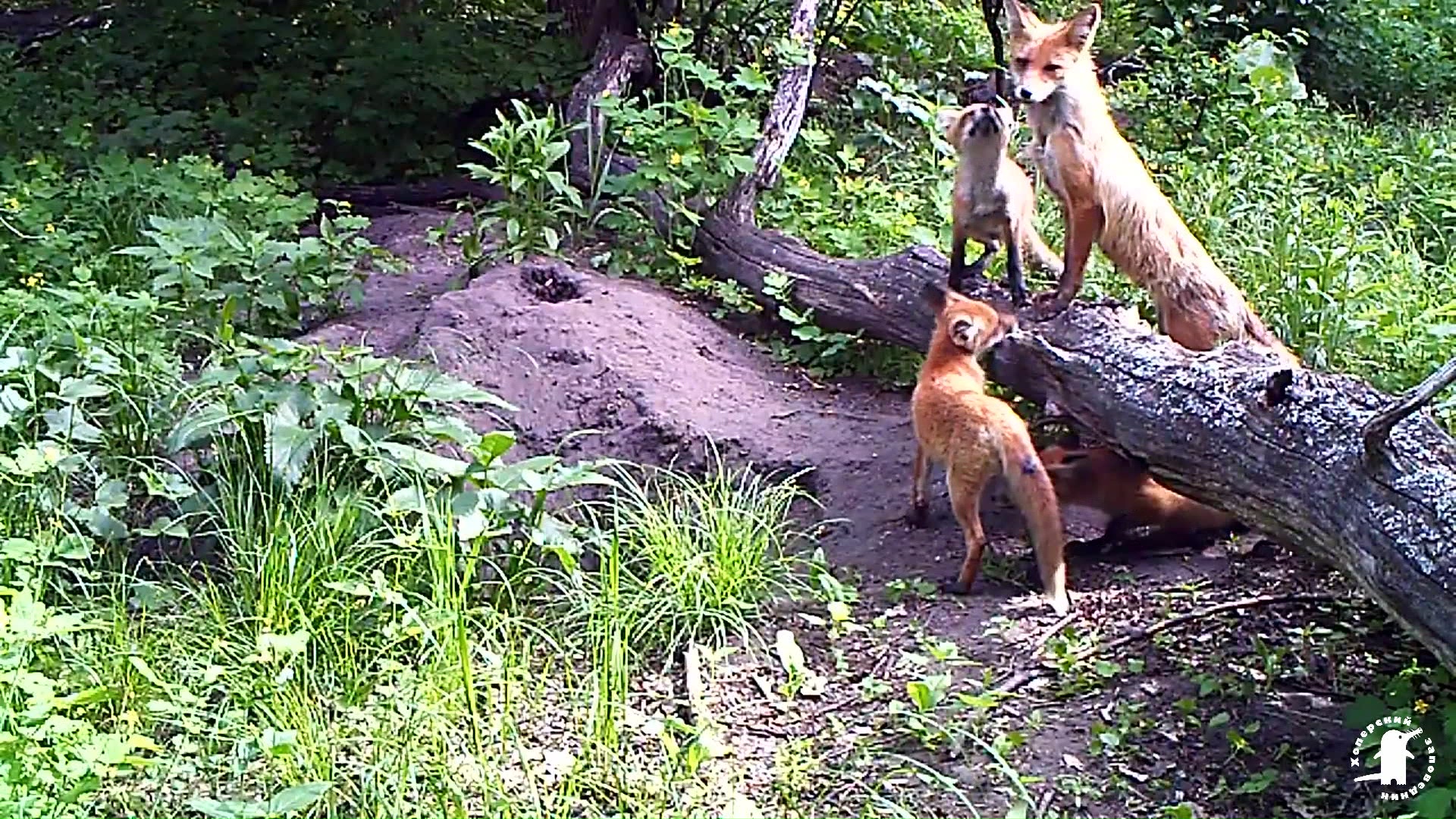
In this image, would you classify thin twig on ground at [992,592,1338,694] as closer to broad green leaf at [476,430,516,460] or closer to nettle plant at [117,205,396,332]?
broad green leaf at [476,430,516,460]

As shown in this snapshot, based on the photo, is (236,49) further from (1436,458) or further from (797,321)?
(1436,458)

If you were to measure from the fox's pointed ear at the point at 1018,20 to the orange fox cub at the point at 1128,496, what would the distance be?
1768mm

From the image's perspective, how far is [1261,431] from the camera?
4.20 metres

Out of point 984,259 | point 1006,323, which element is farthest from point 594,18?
point 1006,323

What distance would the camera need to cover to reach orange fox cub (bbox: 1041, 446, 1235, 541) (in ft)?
16.4

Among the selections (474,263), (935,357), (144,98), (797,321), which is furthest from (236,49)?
(935,357)

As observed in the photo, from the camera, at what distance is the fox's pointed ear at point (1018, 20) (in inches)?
226

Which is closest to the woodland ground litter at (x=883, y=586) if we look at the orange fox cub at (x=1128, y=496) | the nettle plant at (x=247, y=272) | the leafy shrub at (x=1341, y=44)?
the orange fox cub at (x=1128, y=496)

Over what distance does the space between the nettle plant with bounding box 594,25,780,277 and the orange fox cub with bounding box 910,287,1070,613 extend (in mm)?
2519

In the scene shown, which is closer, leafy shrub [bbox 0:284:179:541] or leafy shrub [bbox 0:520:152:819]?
leafy shrub [bbox 0:520:152:819]

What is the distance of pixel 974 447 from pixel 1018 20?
193 cm

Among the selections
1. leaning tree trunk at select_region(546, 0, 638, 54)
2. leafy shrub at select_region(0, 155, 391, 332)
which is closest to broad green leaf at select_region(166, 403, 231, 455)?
leafy shrub at select_region(0, 155, 391, 332)

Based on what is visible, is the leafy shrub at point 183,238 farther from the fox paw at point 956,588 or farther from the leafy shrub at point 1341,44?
the leafy shrub at point 1341,44

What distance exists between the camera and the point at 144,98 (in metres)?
9.44
